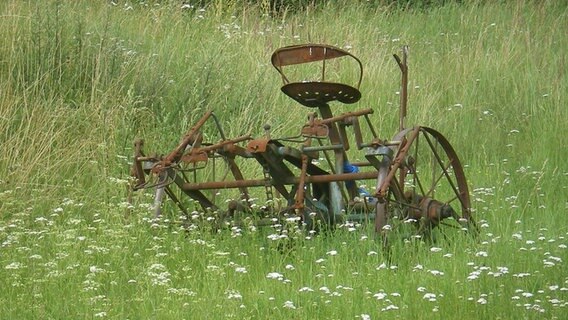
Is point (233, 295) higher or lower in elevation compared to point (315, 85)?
lower

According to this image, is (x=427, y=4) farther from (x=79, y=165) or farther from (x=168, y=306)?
(x=168, y=306)

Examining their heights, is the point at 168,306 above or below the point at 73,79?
below

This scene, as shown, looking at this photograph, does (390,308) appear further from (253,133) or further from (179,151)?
(253,133)

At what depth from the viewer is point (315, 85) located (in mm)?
7691

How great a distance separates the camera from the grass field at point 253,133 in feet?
21.7

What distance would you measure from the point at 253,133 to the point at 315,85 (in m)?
3.14

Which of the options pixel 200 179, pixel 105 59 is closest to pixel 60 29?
pixel 105 59

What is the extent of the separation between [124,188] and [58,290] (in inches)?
79.0

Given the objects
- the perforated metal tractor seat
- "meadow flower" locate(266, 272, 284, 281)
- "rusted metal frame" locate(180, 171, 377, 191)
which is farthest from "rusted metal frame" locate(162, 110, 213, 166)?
"meadow flower" locate(266, 272, 284, 281)

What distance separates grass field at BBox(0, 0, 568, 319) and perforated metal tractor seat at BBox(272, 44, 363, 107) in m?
0.90

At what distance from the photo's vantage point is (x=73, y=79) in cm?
1038

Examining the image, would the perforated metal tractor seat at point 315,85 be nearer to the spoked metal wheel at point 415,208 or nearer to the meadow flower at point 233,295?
the spoked metal wheel at point 415,208

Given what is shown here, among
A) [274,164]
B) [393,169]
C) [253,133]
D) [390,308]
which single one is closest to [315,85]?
[274,164]

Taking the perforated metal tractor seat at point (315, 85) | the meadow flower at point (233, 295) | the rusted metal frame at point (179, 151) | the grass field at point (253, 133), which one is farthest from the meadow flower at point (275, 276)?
the perforated metal tractor seat at point (315, 85)
